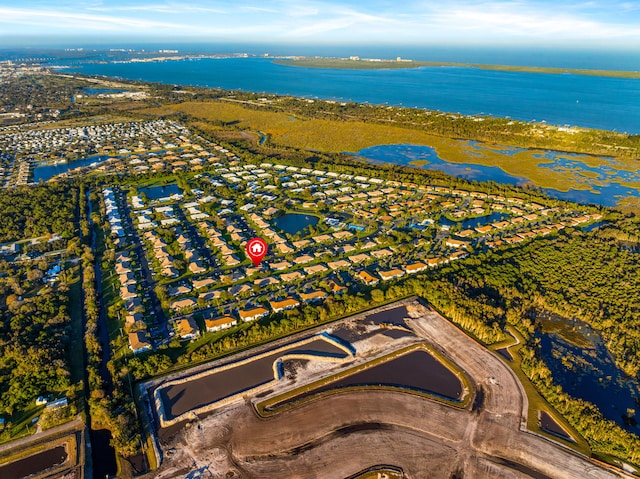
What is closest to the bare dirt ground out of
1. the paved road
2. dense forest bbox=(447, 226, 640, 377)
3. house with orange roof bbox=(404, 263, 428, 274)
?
the paved road

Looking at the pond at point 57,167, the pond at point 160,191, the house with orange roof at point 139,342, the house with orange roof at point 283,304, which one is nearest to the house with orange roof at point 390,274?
the house with orange roof at point 283,304

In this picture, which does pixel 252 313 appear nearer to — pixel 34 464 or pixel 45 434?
pixel 45 434

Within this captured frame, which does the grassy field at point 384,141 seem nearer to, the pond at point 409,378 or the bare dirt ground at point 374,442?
the pond at point 409,378

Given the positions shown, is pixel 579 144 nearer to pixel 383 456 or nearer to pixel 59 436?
pixel 383 456

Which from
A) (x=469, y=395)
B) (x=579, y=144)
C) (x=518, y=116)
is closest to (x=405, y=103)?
(x=518, y=116)

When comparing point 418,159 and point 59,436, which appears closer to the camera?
point 59,436

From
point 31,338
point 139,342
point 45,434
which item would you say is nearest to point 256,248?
point 139,342
